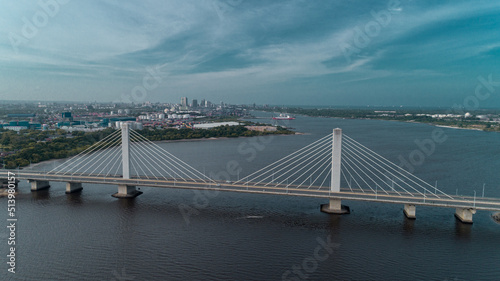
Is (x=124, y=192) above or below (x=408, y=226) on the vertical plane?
above

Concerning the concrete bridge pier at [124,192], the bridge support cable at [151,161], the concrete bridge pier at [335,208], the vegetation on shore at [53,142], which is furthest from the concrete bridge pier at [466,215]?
the vegetation on shore at [53,142]

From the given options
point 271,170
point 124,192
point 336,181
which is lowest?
point 124,192

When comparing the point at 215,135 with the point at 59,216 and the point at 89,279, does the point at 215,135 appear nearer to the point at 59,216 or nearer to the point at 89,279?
the point at 59,216

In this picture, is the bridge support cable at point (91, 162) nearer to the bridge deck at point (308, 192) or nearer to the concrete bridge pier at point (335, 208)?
the bridge deck at point (308, 192)

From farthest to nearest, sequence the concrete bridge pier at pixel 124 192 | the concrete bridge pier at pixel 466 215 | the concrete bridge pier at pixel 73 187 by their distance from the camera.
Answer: the concrete bridge pier at pixel 73 187 < the concrete bridge pier at pixel 124 192 < the concrete bridge pier at pixel 466 215

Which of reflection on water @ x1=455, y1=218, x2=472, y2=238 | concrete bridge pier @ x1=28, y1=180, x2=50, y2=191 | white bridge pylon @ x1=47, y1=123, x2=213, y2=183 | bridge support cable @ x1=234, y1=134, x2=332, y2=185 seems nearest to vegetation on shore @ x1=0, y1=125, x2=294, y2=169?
white bridge pylon @ x1=47, y1=123, x2=213, y2=183

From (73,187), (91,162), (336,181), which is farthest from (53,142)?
(336,181)

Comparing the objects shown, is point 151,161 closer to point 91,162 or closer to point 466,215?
point 91,162
